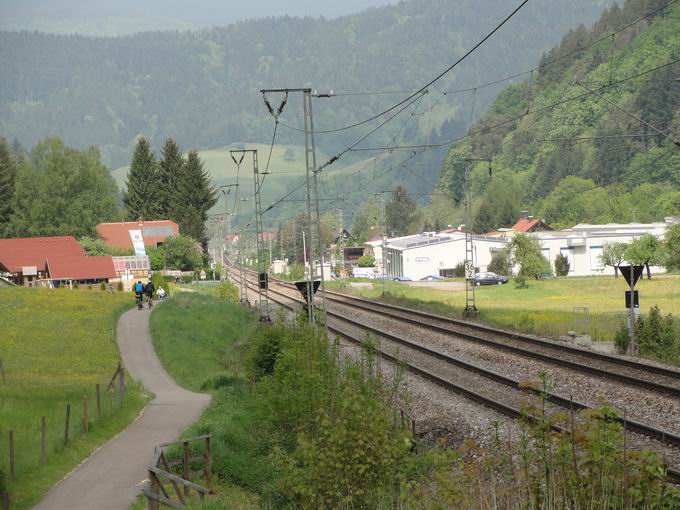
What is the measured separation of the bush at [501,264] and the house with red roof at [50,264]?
39.6 m

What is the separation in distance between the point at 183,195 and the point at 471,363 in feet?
341

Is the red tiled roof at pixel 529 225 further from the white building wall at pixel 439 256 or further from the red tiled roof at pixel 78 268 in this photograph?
the red tiled roof at pixel 78 268

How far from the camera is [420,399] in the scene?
2644 cm

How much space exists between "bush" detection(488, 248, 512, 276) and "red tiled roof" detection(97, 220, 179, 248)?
3560cm

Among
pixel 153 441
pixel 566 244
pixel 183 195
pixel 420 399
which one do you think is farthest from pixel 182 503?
pixel 183 195

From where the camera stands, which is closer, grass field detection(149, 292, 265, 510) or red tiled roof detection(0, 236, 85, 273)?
grass field detection(149, 292, 265, 510)

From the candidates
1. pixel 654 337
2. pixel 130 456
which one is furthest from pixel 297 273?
pixel 130 456

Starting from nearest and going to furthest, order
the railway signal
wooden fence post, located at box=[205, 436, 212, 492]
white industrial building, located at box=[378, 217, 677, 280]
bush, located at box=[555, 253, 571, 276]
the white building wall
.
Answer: wooden fence post, located at box=[205, 436, 212, 492] < the railway signal < bush, located at box=[555, 253, 571, 276] < white industrial building, located at box=[378, 217, 677, 280] < the white building wall

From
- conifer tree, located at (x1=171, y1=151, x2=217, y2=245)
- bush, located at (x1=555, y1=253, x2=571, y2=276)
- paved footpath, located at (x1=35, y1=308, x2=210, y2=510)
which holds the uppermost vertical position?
conifer tree, located at (x1=171, y1=151, x2=217, y2=245)

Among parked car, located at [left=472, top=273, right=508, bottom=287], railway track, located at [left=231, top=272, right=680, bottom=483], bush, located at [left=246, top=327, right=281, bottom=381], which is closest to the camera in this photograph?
railway track, located at [left=231, top=272, right=680, bottom=483]

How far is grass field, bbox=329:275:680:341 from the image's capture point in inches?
1768

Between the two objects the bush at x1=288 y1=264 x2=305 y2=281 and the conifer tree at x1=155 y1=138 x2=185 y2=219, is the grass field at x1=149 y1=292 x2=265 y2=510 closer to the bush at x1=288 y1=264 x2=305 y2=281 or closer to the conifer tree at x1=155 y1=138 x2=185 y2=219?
the bush at x1=288 y1=264 x2=305 y2=281

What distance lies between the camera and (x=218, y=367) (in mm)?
40375

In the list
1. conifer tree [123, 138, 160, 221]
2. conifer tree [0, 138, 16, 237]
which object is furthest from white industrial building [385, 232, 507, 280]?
conifer tree [0, 138, 16, 237]
